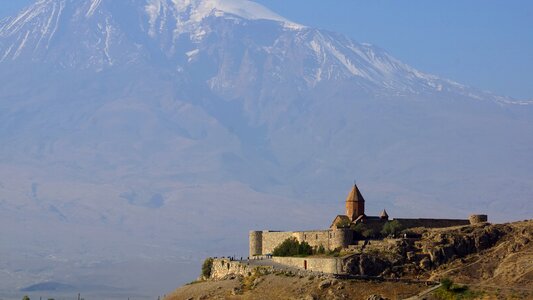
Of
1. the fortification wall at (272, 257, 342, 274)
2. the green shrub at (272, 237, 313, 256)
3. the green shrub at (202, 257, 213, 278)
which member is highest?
the green shrub at (272, 237, 313, 256)

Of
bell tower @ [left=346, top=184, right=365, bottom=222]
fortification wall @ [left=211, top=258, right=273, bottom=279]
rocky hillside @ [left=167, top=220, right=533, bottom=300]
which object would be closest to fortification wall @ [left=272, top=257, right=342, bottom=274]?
rocky hillside @ [left=167, top=220, right=533, bottom=300]

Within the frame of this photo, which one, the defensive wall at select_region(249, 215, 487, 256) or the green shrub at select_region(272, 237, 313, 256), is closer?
the defensive wall at select_region(249, 215, 487, 256)

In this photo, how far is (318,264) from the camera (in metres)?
73.6

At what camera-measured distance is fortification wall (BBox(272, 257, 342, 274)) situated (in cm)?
7225

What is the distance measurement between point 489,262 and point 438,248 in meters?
3.21

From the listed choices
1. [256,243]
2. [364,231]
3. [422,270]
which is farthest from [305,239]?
[422,270]

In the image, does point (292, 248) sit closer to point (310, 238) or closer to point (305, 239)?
point (305, 239)

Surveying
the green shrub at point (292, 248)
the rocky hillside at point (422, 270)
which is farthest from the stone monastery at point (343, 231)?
the rocky hillside at point (422, 270)

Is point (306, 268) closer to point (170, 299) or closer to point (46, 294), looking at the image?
point (170, 299)

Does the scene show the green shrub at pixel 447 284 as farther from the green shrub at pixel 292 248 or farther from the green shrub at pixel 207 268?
the green shrub at pixel 207 268

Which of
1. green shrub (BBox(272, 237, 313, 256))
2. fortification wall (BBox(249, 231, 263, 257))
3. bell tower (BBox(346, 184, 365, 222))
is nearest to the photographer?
green shrub (BBox(272, 237, 313, 256))

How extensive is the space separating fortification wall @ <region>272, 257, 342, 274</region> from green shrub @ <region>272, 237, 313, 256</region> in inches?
95.4

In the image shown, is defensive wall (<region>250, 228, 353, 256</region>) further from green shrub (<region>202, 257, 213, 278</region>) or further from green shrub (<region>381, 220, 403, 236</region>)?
green shrub (<region>202, 257, 213, 278</region>)

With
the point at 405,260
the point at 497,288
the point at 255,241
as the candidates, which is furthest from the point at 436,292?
the point at 255,241
